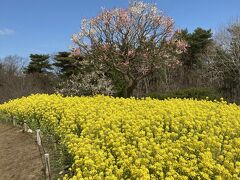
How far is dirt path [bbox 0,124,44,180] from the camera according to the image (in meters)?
10.4

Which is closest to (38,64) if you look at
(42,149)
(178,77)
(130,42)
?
(178,77)

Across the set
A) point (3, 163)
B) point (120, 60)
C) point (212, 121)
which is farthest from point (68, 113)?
point (120, 60)

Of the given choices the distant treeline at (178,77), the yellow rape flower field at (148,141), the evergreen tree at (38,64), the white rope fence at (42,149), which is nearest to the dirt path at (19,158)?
the white rope fence at (42,149)

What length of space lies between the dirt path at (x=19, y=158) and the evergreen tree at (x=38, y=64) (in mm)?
45490

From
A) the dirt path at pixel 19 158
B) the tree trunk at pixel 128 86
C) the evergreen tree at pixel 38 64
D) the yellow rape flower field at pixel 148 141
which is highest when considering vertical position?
the evergreen tree at pixel 38 64

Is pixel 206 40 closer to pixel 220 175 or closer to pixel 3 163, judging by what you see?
pixel 3 163

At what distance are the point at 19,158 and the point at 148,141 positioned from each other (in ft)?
13.9

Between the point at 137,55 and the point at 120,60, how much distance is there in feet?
3.15

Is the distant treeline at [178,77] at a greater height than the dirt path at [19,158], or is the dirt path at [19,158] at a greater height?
the distant treeline at [178,77]

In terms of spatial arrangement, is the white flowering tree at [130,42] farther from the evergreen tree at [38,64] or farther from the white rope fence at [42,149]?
the evergreen tree at [38,64]

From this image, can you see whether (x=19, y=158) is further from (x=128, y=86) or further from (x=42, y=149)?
(x=128, y=86)

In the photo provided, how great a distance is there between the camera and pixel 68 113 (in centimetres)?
1312

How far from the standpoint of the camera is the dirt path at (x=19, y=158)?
34.2ft

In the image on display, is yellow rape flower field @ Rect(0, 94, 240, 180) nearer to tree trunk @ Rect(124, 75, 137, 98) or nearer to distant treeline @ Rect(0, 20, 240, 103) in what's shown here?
tree trunk @ Rect(124, 75, 137, 98)
